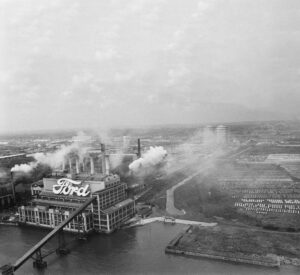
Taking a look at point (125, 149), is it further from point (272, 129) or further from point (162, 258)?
point (162, 258)

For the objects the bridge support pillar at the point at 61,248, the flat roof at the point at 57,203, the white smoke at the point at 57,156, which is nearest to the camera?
the bridge support pillar at the point at 61,248

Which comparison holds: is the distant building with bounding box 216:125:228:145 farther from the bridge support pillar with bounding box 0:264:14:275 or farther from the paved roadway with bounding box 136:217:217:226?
the bridge support pillar with bounding box 0:264:14:275

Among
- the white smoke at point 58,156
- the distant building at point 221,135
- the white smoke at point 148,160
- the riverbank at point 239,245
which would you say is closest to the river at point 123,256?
the riverbank at point 239,245

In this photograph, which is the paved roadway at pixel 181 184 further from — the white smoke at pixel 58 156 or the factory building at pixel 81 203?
the white smoke at pixel 58 156

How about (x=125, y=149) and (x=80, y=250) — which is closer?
(x=80, y=250)

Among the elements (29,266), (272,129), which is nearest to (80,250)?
(29,266)

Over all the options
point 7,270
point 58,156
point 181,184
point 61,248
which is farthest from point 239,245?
point 58,156

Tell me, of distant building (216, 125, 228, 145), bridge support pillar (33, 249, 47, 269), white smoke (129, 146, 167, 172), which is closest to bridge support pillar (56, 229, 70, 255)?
bridge support pillar (33, 249, 47, 269)
